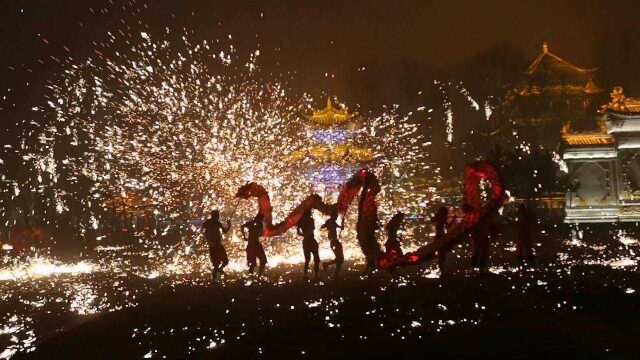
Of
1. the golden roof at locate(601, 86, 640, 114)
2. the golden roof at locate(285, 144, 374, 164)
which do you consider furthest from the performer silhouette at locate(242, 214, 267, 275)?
the golden roof at locate(285, 144, 374, 164)

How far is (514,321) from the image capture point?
7590mm

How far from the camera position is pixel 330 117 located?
5194cm

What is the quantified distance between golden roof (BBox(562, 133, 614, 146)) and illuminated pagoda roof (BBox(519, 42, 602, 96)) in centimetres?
1251

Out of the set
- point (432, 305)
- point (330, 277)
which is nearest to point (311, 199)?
point (330, 277)

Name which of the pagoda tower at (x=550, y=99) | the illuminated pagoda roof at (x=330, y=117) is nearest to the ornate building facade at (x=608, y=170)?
the pagoda tower at (x=550, y=99)

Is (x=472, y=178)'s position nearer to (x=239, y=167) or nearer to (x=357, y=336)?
(x=357, y=336)

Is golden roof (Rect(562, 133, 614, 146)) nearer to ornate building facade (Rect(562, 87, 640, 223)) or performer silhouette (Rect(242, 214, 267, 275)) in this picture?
ornate building facade (Rect(562, 87, 640, 223))

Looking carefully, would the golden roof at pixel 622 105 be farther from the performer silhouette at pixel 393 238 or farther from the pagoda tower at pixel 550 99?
the performer silhouette at pixel 393 238

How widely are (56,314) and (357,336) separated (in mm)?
5578

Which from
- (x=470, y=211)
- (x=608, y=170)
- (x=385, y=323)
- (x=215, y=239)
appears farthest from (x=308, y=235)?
(x=608, y=170)

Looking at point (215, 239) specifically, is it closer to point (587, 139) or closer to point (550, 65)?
point (587, 139)

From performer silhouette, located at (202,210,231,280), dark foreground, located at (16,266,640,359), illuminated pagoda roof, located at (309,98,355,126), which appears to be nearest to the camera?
dark foreground, located at (16,266,640,359)

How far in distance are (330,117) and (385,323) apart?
44.7 metres

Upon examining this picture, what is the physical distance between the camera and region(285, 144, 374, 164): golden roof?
49500 mm
